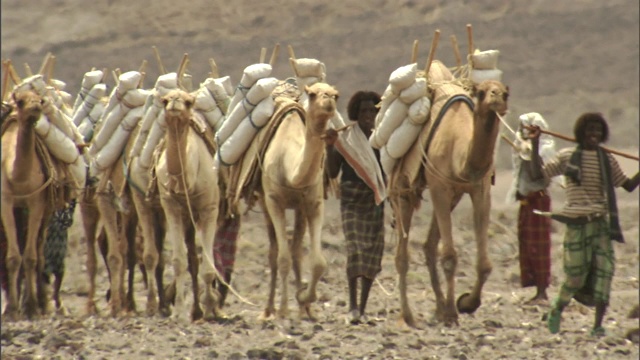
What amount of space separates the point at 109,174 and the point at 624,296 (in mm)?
5920

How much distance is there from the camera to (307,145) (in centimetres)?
1463

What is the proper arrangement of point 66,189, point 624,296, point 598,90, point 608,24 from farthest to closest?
1. point 608,24
2. point 598,90
3. point 624,296
4. point 66,189

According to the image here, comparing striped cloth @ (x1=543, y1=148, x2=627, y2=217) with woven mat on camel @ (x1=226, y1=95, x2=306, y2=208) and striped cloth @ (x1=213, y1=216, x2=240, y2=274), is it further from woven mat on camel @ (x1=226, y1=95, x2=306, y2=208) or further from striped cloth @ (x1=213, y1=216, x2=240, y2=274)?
striped cloth @ (x1=213, y1=216, x2=240, y2=274)

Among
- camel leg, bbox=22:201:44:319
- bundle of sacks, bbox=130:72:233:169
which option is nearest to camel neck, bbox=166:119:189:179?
bundle of sacks, bbox=130:72:233:169

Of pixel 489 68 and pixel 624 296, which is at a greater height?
pixel 489 68

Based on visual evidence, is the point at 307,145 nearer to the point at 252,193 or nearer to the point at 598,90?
the point at 252,193

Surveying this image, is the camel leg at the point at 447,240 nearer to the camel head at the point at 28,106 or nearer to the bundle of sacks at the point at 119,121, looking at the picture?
the camel head at the point at 28,106

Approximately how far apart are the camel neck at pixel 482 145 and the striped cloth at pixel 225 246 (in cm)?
364

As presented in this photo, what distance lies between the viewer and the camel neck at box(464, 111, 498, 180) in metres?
13.9

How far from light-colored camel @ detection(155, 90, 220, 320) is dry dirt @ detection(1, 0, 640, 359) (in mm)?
541

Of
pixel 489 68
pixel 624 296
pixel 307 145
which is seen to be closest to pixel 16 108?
pixel 307 145

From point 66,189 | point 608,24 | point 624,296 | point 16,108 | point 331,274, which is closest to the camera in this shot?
point 16,108

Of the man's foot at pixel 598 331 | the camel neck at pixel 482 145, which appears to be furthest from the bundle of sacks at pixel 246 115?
the man's foot at pixel 598 331

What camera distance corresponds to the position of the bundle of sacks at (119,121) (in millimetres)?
17203
